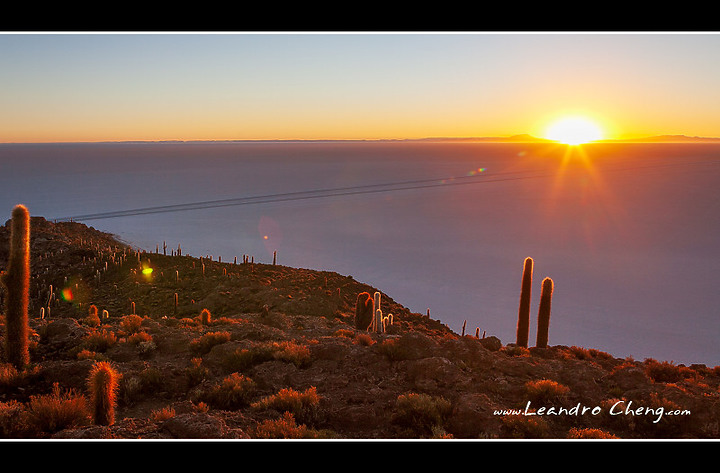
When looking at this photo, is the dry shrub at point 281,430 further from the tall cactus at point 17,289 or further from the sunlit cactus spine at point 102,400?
the tall cactus at point 17,289

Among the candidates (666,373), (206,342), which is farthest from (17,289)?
(666,373)

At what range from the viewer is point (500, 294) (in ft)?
169

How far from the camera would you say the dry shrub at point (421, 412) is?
26.8ft

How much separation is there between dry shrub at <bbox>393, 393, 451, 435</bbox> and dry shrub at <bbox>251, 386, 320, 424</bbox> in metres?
1.60

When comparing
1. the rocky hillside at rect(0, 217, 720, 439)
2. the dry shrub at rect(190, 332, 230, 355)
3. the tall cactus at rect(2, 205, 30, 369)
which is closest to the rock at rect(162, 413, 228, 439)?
the rocky hillside at rect(0, 217, 720, 439)

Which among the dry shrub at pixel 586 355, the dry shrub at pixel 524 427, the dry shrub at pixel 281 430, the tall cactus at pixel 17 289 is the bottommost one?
the dry shrub at pixel 586 355

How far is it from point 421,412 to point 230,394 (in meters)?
3.95

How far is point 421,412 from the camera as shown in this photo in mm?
8453

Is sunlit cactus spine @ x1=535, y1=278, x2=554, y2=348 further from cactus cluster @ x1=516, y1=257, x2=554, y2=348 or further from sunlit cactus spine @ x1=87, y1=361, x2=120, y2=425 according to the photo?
sunlit cactus spine @ x1=87, y1=361, x2=120, y2=425

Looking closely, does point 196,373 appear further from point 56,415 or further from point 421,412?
point 421,412

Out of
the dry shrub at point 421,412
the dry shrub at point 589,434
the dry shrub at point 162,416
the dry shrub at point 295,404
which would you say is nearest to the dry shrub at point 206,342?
the dry shrub at point 295,404

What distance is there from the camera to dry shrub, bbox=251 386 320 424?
27.3 ft

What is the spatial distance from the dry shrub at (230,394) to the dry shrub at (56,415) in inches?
89.1
